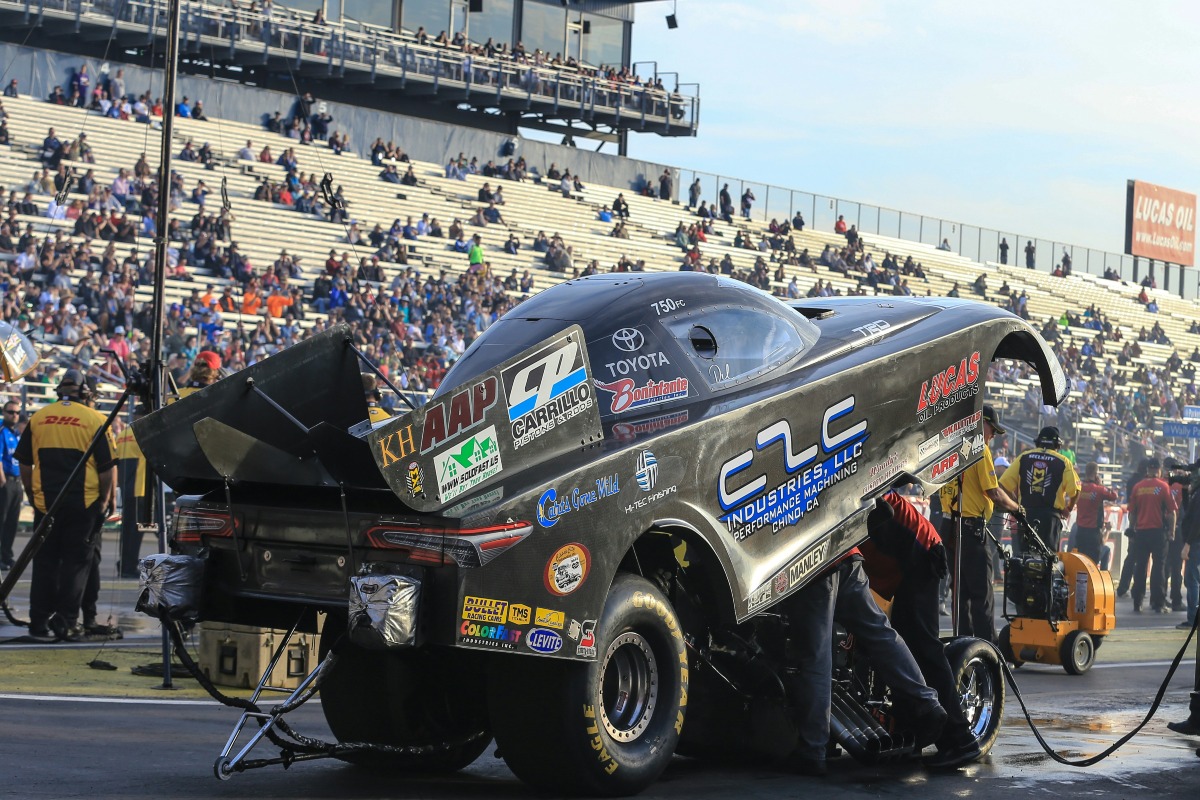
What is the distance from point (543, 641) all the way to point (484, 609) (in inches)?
11.9

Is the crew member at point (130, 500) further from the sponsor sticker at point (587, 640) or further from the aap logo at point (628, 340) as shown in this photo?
the sponsor sticker at point (587, 640)

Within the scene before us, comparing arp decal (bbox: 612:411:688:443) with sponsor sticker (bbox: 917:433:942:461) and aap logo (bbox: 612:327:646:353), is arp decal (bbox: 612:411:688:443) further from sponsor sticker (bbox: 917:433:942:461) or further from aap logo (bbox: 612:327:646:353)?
sponsor sticker (bbox: 917:433:942:461)

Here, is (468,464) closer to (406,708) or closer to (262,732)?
(262,732)

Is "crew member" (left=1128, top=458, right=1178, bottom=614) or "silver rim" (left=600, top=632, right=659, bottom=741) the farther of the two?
"crew member" (left=1128, top=458, right=1178, bottom=614)

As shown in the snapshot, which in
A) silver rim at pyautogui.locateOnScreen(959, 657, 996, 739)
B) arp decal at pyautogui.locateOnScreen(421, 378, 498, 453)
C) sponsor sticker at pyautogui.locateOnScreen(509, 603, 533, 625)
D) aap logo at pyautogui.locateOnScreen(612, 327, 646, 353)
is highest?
aap logo at pyautogui.locateOnScreen(612, 327, 646, 353)

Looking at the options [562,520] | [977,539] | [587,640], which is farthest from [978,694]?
[977,539]

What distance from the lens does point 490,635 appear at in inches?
240

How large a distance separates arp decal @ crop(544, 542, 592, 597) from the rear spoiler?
0.74 meters

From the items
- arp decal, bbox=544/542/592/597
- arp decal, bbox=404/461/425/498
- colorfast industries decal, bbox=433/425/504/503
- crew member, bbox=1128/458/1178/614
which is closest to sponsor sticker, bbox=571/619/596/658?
arp decal, bbox=544/542/592/597

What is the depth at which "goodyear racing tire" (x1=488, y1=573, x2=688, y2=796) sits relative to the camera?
639 cm

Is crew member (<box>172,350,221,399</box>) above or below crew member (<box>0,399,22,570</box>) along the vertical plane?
above

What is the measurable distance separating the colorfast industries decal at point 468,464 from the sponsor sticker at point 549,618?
1.84 ft

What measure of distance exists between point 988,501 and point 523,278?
25447 mm

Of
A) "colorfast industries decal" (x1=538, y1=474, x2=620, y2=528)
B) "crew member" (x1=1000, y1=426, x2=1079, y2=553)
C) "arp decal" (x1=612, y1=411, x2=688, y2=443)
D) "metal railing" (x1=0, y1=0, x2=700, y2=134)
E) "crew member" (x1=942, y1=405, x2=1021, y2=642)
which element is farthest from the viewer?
"metal railing" (x1=0, y1=0, x2=700, y2=134)
